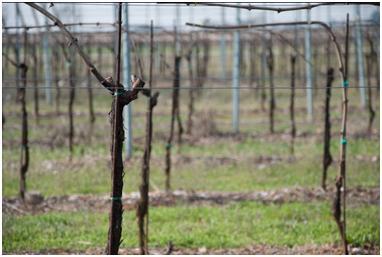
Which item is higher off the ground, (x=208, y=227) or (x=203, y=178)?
(x=203, y=178)

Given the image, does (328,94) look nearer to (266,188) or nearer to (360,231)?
(266,188)

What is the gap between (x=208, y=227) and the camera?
7.44m

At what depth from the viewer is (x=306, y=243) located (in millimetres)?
6801

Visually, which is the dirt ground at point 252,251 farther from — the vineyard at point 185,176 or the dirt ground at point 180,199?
the dirt ground at point 180,199

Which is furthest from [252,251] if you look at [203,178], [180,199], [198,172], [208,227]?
[198,172]

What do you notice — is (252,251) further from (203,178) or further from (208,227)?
(203,178)

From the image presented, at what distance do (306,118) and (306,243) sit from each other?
400 inches

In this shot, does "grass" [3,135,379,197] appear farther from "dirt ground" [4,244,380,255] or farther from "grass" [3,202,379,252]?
"dirt ground" [4,244,380,255]

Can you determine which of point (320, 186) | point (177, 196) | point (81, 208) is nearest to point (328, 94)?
point (320, 186)

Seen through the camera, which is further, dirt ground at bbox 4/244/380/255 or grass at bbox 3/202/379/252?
grass at bbox 3/202/379/252

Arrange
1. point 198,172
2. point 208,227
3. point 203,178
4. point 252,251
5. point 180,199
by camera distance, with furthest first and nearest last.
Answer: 1. point 198,172
2. point 203,178
3. point 180,199
4. point 208,227
5. point 252,251

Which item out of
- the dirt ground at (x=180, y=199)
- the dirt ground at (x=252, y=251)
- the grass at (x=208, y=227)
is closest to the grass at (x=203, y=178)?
the grass at (x=208, y=227)

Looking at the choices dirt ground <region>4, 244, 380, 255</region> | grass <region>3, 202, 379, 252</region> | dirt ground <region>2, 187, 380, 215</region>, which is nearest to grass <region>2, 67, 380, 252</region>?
grass <region>3, 202, 379, 252</region>

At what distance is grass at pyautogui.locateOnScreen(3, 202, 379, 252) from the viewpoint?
6855 millimetres
